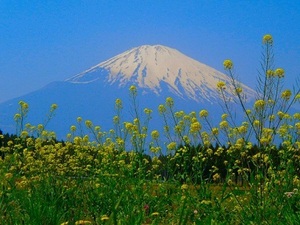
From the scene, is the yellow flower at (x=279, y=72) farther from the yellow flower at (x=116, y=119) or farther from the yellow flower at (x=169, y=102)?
the yellow flower at (x=116, y=119)

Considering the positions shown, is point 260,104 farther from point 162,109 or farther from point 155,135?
point 155,135

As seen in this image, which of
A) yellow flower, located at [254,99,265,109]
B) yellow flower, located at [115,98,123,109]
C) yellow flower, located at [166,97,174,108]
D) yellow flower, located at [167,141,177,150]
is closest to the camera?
yellow flower, located at [254,99,265,109]

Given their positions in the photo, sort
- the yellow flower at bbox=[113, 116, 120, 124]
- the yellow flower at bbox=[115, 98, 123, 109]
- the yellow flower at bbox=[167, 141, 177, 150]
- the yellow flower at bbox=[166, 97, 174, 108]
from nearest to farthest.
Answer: the yellow flower at bbox=[167, 141, 177, 150] → the yellow flower at bbox=[166, 97, 174, 108] → the yellow flower at bbox=[113, 116, 120, 124] → the yellow flower at bbox=[115, 98, 123, 109]

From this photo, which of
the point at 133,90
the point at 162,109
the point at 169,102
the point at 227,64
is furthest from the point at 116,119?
the point at 227,64

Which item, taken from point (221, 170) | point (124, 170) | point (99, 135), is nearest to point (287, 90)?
point (124, 170)

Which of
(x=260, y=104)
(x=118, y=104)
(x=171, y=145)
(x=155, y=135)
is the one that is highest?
(x=118, y=104)

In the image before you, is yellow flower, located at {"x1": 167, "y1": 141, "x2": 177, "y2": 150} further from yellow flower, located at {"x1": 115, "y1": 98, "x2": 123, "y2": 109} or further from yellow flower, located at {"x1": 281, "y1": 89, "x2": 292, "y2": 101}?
yellow flower, located at {"x1": 281, "y1": 89, "x2": 292, "y2": 101}

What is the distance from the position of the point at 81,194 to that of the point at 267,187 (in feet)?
8.68

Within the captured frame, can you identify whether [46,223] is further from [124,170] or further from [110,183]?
[124,170]

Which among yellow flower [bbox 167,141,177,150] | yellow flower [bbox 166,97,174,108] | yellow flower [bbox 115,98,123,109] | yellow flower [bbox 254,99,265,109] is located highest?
yellow flower [bbox 115,98,123,109]

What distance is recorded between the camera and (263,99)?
22.2ft

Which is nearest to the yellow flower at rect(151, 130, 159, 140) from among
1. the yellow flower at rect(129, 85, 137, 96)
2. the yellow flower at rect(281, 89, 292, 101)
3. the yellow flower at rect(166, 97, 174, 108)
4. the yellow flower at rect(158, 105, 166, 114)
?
the yellow flower at rect(158, 105, 166, 114)

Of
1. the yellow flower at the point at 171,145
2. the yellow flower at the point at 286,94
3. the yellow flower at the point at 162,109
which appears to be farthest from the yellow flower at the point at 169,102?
the yellow flower at the point at 286,94

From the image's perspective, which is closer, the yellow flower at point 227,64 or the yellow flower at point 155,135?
the yellow flower at point 227,64
